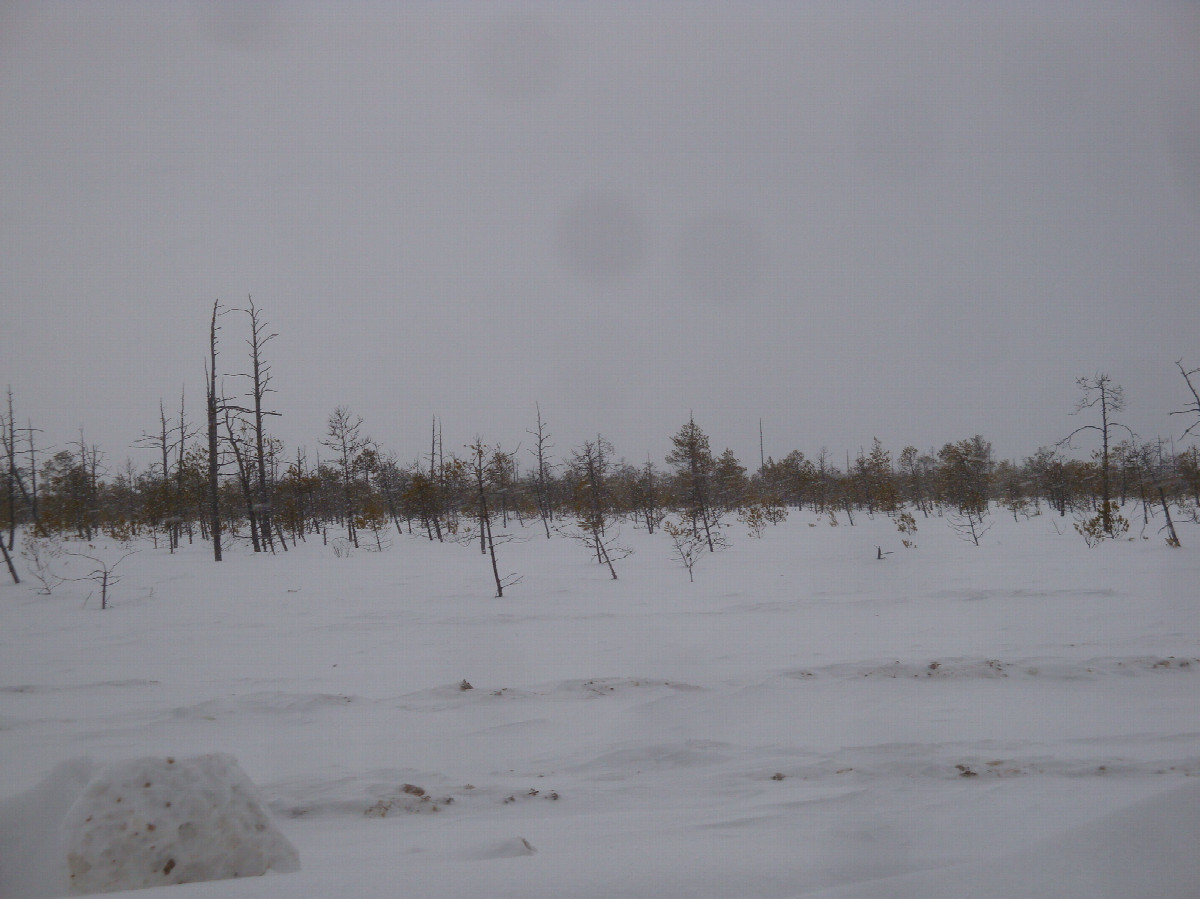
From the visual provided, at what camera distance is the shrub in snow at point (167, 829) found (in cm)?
182

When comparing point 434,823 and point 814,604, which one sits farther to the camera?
point 814,604

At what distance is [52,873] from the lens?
1973mm

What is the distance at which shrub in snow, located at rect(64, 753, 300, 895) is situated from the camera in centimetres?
182

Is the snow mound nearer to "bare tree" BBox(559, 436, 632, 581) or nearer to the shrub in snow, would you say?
the shrub in snow

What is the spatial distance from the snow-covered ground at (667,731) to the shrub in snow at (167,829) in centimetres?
17

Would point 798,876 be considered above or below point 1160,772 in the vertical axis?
above

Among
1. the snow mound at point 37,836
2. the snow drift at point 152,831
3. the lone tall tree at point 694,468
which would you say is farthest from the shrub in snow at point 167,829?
the lone tall tree at point 694,468

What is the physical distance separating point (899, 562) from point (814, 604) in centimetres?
551

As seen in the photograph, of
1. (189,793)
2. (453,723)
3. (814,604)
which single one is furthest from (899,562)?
(189,793)

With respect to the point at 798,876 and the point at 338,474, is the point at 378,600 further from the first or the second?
the point at 338,474

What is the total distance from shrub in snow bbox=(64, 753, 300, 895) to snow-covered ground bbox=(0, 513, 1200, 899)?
166 mm

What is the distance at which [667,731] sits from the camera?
158 inches

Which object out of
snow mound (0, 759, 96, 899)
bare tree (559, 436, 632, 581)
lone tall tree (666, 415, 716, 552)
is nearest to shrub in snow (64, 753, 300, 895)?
snow mound (0, 759, 96, 899)

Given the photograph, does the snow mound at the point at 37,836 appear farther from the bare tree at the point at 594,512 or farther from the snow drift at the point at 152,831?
the bare tree at the point at 594,512
